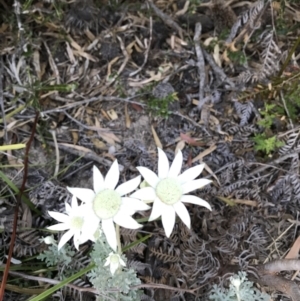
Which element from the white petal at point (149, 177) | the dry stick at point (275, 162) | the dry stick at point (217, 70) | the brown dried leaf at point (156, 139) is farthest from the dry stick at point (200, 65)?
the white petal at point (149, 177)

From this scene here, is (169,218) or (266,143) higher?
(169,218)

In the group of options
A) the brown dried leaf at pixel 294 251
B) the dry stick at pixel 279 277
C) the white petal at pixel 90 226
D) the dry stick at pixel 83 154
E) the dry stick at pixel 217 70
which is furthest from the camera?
the dry stick at pixel 217 70

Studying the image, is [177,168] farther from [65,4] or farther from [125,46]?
[65,4]

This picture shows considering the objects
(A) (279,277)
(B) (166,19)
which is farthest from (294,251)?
(B) (166,19)

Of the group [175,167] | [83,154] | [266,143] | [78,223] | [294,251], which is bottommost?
[294,251]

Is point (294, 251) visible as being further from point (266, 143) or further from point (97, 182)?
point (97, 182)

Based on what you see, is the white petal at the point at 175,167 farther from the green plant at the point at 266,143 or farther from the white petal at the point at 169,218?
the green plant at the point at 266,143

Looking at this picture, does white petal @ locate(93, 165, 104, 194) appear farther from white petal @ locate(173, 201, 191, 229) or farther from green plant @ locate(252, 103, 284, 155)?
green plant @ locate(252, 103, 284, 155)
